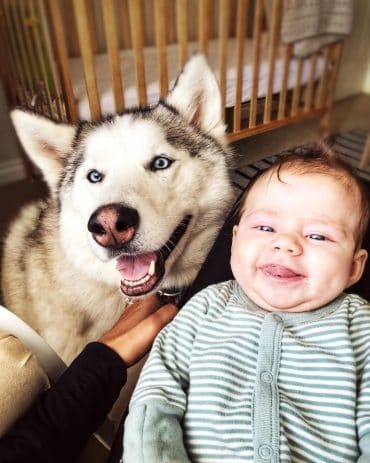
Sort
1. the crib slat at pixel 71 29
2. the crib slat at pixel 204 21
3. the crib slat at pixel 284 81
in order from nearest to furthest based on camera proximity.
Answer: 1. the crib slat at pixel 71 29
2. the crib slat at pixel 204 21
3. the crib slat at pixel 284 81

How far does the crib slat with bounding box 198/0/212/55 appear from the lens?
78 centimetres

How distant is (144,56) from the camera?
2.57 feet

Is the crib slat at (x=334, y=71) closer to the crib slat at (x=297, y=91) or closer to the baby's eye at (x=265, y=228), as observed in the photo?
the crib slat at (x=297, y=91)

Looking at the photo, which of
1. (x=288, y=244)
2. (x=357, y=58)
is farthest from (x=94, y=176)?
(x=357, y=58)

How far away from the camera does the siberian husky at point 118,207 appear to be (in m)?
0.70

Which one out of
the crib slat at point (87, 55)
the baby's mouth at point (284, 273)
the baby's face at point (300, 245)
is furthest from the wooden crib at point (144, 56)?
the baby's mouth at point (284, 273)

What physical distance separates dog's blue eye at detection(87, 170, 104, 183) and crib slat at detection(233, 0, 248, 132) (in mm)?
391

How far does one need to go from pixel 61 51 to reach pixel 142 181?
0.31 metres

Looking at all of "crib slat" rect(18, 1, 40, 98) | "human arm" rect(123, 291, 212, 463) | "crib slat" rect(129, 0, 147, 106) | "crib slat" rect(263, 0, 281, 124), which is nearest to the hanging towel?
"crib slat" rect(263, 0, 281, 124)

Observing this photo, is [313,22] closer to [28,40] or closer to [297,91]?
[297,91]

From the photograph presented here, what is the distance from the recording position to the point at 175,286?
2.96 feet

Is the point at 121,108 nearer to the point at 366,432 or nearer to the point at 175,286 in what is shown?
the point at 175,286

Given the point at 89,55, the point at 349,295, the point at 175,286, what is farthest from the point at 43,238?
the point at 349,295

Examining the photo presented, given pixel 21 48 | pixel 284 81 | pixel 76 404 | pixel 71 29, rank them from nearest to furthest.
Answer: pixel 76 404 → pixel 71 29 → pixel 21 48 → pixel 284 81
